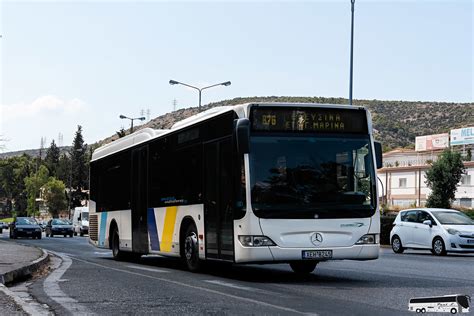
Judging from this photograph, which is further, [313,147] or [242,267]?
[242,267]

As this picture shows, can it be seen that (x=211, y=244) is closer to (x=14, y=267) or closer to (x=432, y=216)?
(x=14, y=267)

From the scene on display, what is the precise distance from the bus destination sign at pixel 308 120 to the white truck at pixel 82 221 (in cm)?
5545

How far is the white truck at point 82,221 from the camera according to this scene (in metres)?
68.2

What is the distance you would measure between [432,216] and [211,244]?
46.3ft

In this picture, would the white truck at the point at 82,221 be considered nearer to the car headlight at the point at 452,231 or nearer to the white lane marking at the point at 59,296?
the car headlight at the point at 452,231

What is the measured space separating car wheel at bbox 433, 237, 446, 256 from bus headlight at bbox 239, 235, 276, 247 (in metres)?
14.2

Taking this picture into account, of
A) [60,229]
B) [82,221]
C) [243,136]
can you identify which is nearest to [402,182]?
[82,221]

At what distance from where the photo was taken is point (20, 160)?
19600 cm

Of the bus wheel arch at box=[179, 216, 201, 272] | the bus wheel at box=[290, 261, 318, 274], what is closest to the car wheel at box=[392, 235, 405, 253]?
the bus wheel at box=[290, 261, 318, 274]

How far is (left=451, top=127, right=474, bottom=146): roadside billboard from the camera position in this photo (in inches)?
4013

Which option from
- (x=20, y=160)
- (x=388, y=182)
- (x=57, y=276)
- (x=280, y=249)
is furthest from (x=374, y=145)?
(x=20, y=160)

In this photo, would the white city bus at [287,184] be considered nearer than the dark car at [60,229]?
Yes

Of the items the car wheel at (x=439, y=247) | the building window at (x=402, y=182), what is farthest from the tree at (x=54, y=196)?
the car wheel at (x=439, y=247)

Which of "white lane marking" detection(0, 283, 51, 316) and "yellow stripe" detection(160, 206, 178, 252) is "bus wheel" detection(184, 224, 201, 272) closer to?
"yellow stripe" detection(160, 206, 178, 252)
